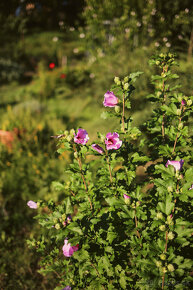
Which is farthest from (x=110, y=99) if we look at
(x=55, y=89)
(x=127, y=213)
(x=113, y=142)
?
(x=55, y=89)

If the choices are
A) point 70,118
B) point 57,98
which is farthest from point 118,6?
point 70,118

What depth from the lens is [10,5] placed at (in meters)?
14.7

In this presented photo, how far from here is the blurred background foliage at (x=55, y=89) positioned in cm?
272

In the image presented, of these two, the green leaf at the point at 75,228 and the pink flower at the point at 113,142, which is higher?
the pink flower at the point at 113,142

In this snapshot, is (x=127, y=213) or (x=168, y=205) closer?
(x=168, y=205)

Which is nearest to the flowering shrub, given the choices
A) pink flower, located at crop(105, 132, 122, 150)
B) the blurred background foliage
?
pink flower, located at crop(105, 132, 122, 150)

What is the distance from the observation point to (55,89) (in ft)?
24.5

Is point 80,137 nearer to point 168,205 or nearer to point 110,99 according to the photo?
point 110,99

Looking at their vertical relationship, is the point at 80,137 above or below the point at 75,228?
above

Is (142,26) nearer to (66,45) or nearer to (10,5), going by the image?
(66,45)

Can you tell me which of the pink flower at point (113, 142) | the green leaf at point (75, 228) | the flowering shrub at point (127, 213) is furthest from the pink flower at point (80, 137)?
the green leaf at point (75, 228)

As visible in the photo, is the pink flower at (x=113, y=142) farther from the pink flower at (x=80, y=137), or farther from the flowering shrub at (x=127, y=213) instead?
the pink flower at (x=80, y=137)

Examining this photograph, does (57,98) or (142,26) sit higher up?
(142,26)

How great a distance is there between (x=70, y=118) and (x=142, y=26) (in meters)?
3.22
